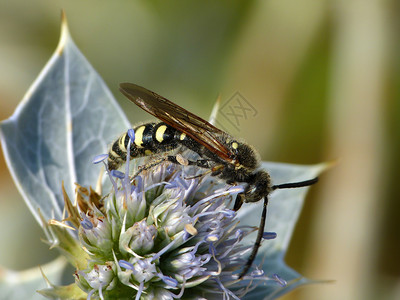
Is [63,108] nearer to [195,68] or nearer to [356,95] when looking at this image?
[195,68]

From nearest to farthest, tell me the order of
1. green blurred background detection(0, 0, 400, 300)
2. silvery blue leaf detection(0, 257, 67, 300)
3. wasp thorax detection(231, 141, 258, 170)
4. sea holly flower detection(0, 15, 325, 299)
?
sea holly flower detection(0, 15, 325, 299)
wasp thorax detection(231, 141, 258, 170)
silvery blue leaf detection(0, 257, 67, 300)
green blurred background detection(0, 0, 400, 300)

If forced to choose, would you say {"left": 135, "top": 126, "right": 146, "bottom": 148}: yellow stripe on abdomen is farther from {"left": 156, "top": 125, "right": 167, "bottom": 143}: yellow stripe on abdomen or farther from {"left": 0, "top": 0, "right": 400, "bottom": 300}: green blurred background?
{"left": 0, "top": 0, "right": 400, "bottom": 300}: green blurred background

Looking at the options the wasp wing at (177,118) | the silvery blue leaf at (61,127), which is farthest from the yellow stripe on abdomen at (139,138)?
the silvery blue leaf at (61,127)

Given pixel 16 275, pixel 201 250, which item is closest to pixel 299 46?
pixel 201 250

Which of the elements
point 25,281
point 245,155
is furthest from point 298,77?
point 25,281

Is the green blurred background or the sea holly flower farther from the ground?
the green blurred background

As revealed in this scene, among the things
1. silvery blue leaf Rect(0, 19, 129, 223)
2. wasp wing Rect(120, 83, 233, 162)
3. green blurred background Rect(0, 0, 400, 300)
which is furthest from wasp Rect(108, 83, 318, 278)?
green blurred background Rect(0, 0, 400, 300)

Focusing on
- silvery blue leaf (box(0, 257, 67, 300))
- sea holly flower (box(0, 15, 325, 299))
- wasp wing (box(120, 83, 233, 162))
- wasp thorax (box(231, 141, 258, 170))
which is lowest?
silvery blue leaf (box(0, 257, 67, 300))
